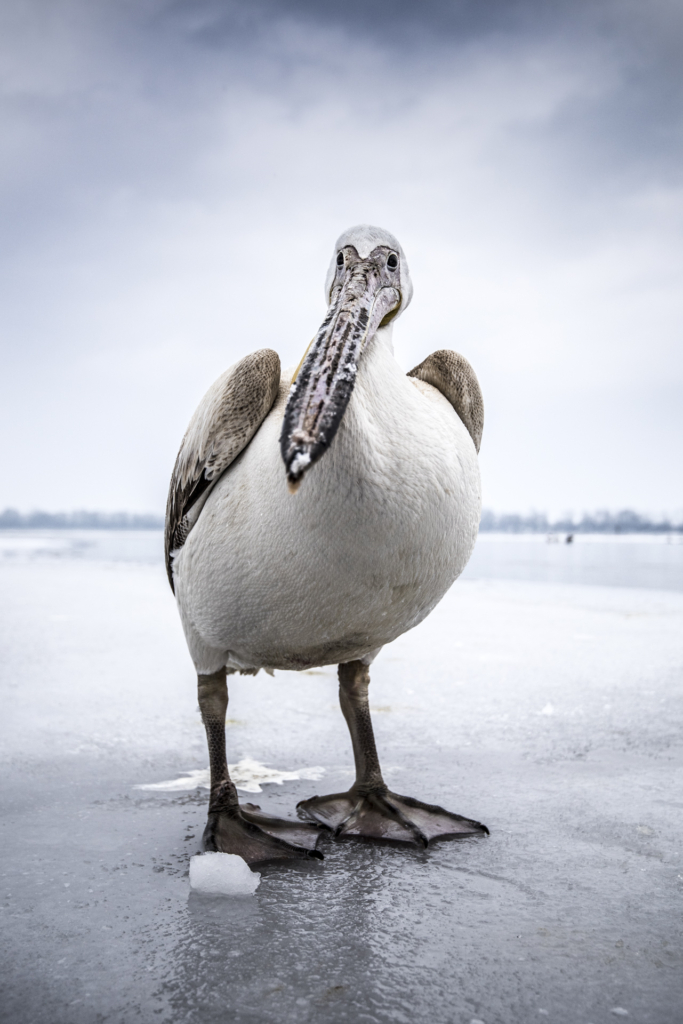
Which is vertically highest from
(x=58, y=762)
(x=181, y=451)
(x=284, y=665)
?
(x=181, y=451)

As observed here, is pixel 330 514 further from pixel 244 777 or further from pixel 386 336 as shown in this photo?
pixel 244 777

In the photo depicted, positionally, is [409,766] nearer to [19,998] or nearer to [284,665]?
[284,665]

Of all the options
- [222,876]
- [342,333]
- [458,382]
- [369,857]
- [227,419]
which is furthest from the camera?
[458,382]

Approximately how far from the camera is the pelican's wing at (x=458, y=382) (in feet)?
8.60

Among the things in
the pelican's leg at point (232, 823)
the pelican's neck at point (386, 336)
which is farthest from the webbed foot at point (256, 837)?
the pelican's neck at point (386, 336)

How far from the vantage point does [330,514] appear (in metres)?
1.93

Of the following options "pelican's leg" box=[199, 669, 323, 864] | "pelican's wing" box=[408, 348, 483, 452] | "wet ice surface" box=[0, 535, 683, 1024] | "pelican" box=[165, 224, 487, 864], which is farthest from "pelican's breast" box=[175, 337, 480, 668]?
"wet ice surface" box=[0, 535, 683, 1024]

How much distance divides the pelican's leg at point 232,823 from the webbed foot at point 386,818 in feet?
0.39

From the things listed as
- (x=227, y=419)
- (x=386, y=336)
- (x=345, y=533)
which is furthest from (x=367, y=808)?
(x=386, y=336)

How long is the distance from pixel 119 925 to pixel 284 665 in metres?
0.91

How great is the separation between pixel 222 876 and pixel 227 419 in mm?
1378

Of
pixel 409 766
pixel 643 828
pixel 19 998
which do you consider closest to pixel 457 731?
pixel 409 766

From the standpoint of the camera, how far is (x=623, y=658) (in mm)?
5301

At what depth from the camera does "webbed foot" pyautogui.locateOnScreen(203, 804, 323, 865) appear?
2.41 meters
